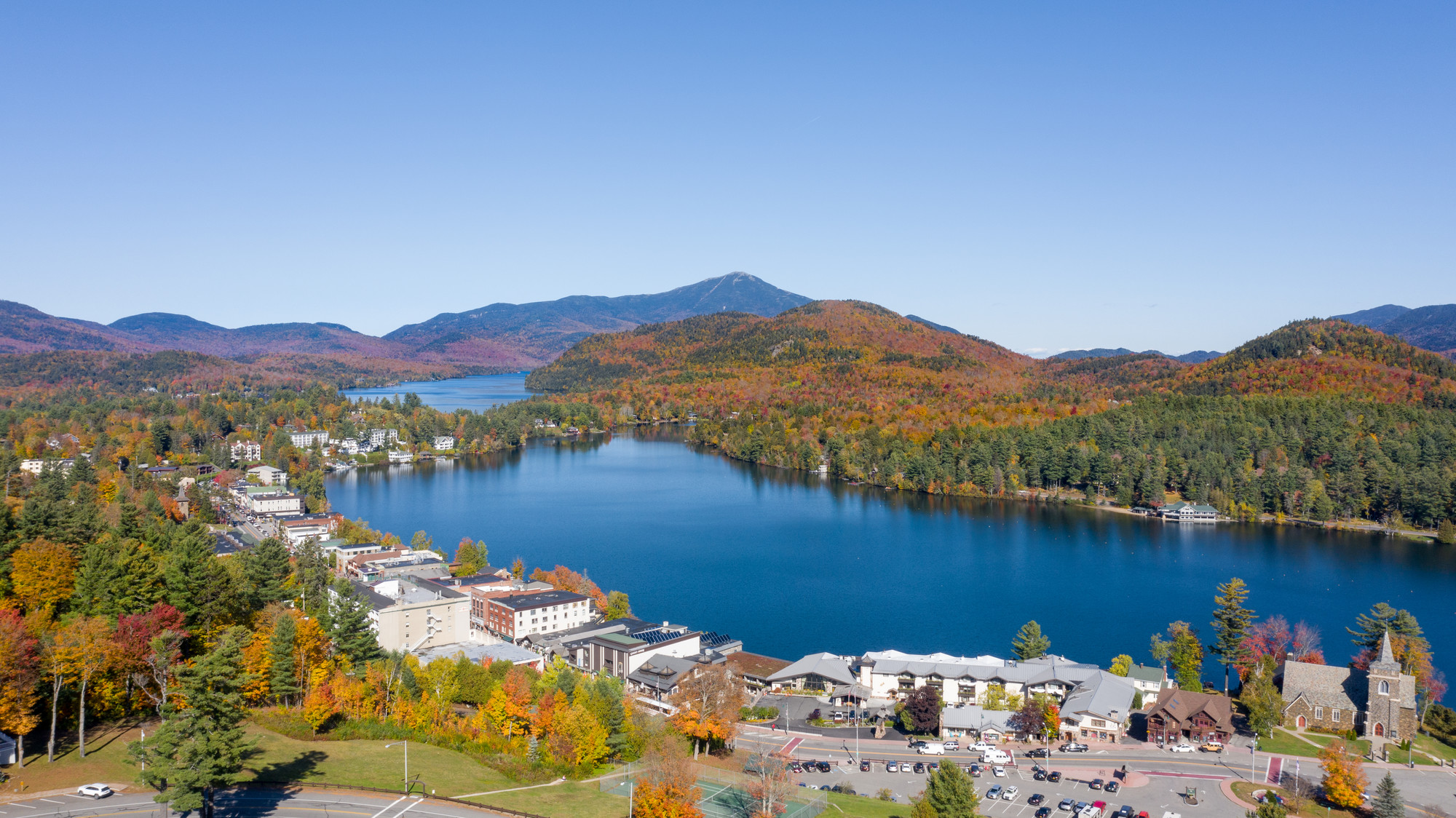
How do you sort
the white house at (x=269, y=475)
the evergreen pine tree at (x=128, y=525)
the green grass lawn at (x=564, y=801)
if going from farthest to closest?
the white house at (x=269, y=475) < the evergreen pine tree at (x=128, y=525) < the green grass lawn at (x=564, y=801)

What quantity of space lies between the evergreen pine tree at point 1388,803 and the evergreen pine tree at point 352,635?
16.6m

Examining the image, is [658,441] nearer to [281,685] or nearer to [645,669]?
[645,669]

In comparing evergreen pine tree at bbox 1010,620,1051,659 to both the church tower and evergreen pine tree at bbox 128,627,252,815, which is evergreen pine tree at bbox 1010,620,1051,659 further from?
evergreen pine tree at bbox 128,627,252,815

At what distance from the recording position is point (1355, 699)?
17906 mm

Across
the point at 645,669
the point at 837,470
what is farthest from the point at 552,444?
the point at 645,669

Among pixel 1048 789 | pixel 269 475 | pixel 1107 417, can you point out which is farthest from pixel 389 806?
pixel 1107 417

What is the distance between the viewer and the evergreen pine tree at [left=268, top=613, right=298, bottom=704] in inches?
598

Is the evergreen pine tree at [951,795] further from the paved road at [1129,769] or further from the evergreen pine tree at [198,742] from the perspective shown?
the evergreen pine tree at [198,742]

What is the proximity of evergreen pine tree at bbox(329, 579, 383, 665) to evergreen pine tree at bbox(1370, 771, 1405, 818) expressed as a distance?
653 inches

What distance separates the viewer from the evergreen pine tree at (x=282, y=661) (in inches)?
598

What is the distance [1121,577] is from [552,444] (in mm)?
50465

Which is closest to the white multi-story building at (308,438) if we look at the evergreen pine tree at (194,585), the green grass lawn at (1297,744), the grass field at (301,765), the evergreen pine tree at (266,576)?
the evergreen pine tree at (266,576)

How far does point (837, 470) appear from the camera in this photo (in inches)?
2255

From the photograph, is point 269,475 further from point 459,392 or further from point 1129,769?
point 459,392
